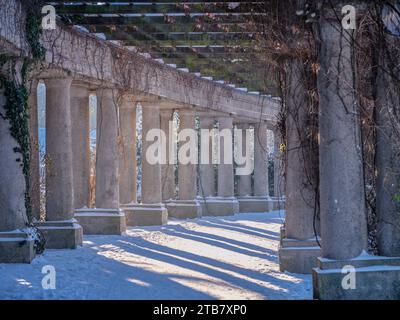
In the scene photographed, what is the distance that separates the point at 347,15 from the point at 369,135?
2.54m

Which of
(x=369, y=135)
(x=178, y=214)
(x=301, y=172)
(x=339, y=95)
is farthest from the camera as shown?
(x=178, y=214)

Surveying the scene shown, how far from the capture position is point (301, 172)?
53.8ft

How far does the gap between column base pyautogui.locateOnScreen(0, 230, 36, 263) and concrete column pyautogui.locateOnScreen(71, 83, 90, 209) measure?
8997 millimetres

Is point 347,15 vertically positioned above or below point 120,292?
above

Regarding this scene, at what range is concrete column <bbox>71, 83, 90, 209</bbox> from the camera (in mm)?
26484

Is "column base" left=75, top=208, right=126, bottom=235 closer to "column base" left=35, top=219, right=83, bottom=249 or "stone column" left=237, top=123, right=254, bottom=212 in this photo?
"column base" left=35, top=219, right=83, bottom=249

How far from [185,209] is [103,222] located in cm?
1048

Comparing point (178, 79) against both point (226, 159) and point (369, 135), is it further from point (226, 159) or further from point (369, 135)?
point (369, 135)

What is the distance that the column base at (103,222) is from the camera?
85.0ft

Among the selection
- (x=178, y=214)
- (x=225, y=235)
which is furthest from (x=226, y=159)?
(x=225, y=235)


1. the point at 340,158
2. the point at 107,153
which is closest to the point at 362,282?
the point at 340,158

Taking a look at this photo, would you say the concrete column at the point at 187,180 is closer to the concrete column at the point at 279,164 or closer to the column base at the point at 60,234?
the concrete column at the point at 279,164

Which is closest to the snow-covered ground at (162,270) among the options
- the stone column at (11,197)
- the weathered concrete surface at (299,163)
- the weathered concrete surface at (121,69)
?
the stone column at (11,197)

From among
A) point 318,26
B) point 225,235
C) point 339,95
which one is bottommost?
point 225,235
